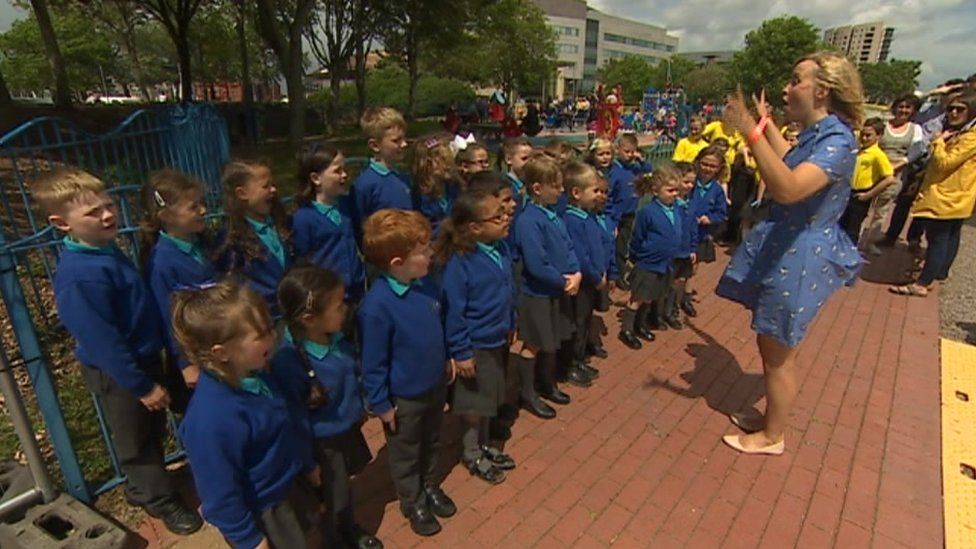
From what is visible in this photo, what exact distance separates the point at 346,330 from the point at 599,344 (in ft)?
8.60

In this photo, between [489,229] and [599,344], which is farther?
[599,344]

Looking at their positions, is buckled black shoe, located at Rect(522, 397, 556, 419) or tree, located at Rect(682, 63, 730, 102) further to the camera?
tree, located at Rect(682, 63, 730, 102)

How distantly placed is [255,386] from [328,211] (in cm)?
166

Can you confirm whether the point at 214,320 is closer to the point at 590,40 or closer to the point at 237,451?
the point at 237,451

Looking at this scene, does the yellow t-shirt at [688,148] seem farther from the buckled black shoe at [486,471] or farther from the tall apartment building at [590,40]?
the tall apartment building at [590,40]

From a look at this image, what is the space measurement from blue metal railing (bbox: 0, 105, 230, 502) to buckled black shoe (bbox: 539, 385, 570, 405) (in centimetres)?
261

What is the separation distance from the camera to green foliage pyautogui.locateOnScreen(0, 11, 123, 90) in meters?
46.5

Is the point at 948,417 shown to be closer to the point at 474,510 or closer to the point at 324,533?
the point at 474,510

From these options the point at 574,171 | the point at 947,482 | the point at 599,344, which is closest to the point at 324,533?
the point at 574,171

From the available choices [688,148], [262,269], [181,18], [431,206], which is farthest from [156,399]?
[181,18]

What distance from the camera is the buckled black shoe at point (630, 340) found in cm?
467

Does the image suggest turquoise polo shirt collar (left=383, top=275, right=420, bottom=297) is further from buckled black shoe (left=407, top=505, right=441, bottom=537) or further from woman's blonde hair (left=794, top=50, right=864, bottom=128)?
woman's blonde hair (left=794, top=50, right=864, bottom=128)

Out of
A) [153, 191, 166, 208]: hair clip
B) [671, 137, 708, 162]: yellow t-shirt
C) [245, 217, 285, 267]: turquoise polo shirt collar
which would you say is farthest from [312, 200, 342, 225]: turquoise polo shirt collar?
[671, 137, 708, 162]: yellow t-shirt

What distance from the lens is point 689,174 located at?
4.88 m
